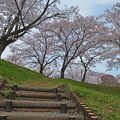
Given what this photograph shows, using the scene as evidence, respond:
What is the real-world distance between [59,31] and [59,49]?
3667 mm

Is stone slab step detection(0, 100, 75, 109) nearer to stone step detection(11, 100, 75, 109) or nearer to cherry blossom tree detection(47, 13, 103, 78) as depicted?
stone step detection(11, 100, 75, 109)

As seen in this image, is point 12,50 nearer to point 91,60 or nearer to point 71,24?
point 71,24

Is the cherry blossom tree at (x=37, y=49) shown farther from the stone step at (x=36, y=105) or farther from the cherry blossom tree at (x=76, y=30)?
the stone step at (x=36, y=105)

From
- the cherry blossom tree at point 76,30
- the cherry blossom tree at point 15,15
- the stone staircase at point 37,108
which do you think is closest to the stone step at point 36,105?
the stone staircase at point 37,108

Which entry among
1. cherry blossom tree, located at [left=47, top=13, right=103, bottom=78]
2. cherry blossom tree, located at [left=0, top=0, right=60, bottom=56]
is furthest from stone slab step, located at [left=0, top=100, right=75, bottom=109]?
cherry blossom tree, located at [left=47, top=13, right=103, bottom=78]

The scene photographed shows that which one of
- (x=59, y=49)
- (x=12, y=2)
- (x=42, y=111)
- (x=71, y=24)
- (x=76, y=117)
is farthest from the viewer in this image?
(x=59, y=49)

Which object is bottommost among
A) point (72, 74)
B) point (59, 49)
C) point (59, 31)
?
point (72, 74)

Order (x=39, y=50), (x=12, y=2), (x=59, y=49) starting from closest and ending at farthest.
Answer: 1. (x=12, y=2)
2. (x=59, y=49)
3. (x=39, y=50)

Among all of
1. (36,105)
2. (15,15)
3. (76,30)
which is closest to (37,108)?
(36,105)

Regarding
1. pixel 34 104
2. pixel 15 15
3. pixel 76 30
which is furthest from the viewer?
pixel 76 30

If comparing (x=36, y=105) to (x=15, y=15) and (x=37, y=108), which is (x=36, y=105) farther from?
(x=15, y=15)

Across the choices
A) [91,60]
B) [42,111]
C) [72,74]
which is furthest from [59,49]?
[42,111]

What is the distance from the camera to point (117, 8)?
628 inches

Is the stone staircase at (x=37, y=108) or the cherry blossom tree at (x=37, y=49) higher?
the cherry blossom tree at (x=37, y=49)
